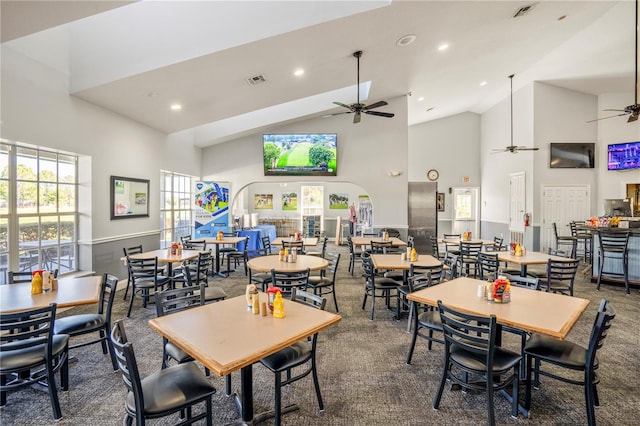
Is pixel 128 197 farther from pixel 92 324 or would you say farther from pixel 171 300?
pixel 171 300

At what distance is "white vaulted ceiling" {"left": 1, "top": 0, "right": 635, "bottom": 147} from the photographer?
4.05m

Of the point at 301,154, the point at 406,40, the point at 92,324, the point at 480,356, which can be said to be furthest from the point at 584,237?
the point at 92,324

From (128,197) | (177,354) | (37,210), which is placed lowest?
(177,354)

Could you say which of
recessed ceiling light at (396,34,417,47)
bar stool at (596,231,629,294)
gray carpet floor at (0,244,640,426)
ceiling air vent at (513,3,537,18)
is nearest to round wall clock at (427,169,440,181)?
bar stool at (596,231,629,294)

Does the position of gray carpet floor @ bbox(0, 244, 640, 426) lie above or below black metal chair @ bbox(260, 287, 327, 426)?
below

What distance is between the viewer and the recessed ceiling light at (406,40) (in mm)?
4983

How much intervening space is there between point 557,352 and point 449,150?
404 inches

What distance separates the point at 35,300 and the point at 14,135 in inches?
95.0

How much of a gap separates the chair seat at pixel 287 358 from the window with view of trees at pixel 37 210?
3.98 meters

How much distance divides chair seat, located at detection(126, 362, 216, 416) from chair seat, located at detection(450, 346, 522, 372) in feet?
5.82

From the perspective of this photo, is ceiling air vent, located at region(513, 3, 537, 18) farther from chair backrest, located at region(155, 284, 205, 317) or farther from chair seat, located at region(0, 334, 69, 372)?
chair seat, located at region(0, 334, 69, 372)

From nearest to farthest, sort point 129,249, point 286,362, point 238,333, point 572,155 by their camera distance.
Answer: point 238,333
point 286,362
point 129,249
point 572,155

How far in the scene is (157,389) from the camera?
1.90 meters

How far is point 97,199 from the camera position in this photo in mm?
5266
